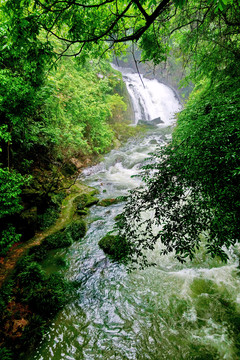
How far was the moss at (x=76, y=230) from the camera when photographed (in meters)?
6.62

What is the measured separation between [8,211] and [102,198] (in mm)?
6020

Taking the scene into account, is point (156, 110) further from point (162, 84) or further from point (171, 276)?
point (171, 276)

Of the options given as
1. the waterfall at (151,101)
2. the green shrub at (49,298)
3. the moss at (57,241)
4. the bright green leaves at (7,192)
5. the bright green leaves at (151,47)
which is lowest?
the green shrub at (49,298)

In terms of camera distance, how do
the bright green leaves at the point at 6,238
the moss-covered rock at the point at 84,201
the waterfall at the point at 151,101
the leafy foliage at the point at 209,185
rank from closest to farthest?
the leafy foliage at the point at 209,185
the bright green leaves at the point at 6,238
the moss-covered rock at the point at 84,201
the waterfall at the point at 151,101

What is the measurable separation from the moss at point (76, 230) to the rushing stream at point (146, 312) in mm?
322

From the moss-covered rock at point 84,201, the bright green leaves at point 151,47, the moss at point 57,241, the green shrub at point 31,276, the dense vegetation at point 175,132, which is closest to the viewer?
the dense vegetation at point 175,132

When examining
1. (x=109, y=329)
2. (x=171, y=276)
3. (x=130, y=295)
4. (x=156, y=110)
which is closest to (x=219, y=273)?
(x=171, y=276)

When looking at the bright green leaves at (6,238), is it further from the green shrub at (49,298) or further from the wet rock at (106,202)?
the wet rock at (106,202)

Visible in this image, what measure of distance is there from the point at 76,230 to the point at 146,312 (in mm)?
3865

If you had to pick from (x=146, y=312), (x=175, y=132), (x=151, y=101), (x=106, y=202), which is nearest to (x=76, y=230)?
(x=106, y=202)

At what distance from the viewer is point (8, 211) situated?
13.6 ft

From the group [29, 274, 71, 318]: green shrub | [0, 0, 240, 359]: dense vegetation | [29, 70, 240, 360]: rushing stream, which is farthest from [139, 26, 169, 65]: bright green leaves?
[29, 274, 71, 318]: green shrub

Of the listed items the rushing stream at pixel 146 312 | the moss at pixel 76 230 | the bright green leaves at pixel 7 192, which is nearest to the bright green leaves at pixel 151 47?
the bright green leaves at pixel 7 192

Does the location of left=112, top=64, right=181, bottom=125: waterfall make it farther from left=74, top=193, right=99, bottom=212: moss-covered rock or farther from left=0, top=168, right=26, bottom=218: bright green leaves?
left=0, top=168, right=26, bottom=218: bright green leaves
